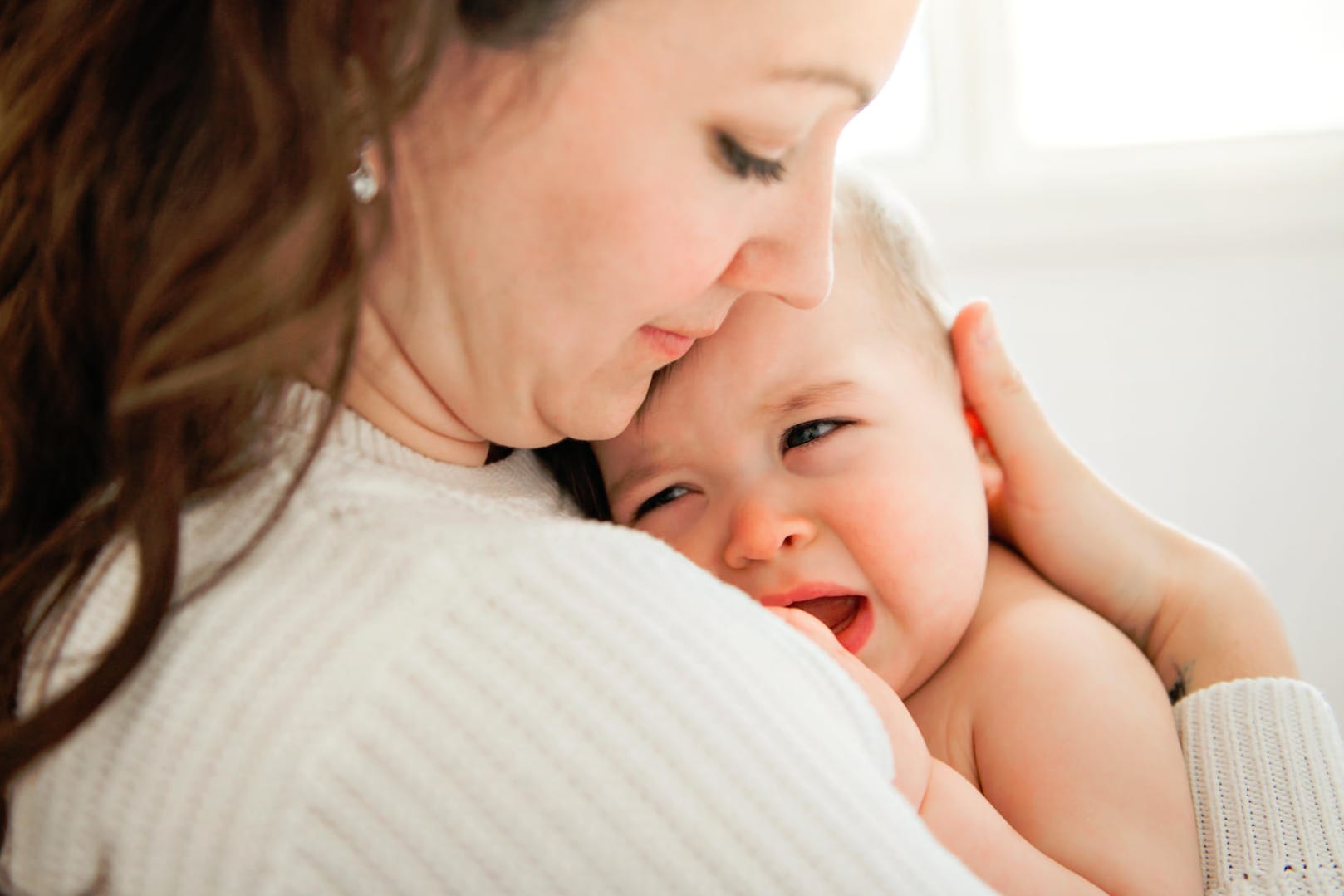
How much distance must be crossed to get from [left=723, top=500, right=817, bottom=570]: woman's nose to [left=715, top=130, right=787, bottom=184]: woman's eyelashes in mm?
309

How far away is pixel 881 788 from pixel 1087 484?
0.59 meters

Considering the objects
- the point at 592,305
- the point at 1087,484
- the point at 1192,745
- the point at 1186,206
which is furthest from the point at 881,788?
the point at 1186,206

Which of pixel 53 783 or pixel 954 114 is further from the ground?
pixel 53 783

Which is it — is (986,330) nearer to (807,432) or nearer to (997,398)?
(997,398)

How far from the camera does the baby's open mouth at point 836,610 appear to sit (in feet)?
3.41

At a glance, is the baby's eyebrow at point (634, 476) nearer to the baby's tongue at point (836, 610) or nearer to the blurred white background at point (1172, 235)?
the baby's tongue at point (836, 610)

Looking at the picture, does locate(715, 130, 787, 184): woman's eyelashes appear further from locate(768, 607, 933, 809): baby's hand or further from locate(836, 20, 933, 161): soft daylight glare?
locate(836, 20, 933, 161): soft daylight glare

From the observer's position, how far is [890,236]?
115 centimetres

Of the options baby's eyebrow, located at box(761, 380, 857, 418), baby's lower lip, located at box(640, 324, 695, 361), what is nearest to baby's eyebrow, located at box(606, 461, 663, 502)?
baby's eyebrow, located at box(761, 380, 857, 418)

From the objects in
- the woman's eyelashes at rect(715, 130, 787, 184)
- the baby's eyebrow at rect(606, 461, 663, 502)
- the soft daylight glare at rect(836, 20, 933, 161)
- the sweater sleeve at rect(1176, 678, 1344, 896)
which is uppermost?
the woman's eyelashes at rect(715, 130, 787, 184)

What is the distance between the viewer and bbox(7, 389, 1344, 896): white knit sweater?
22.6 inches

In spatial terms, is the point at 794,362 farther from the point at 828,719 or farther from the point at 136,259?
the point at 136,259

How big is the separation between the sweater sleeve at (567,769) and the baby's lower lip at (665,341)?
23 centimetres

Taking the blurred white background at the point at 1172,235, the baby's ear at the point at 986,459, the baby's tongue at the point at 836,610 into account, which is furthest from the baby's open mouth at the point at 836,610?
the blurred white background at the point at 1172,235
